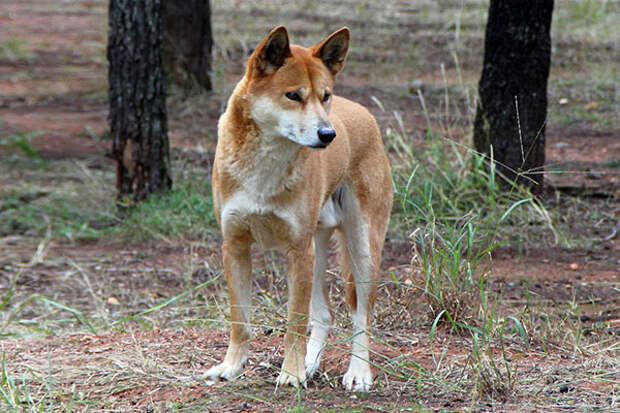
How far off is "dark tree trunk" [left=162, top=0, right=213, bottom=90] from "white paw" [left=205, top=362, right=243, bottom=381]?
7.55 m

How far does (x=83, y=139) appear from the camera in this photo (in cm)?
1070

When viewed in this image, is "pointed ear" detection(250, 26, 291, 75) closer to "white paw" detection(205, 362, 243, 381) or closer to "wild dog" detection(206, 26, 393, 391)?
"wild dog" detection(206, 26, 393, 391)

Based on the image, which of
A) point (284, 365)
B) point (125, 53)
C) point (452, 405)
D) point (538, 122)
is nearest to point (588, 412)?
point (452, 405)

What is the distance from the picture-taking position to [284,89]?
398 centimetres

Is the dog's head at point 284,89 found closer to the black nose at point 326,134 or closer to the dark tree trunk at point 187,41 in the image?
the black nose at point 326,134

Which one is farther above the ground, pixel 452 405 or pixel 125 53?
pixel 125 53

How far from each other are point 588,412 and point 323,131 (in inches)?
65.2

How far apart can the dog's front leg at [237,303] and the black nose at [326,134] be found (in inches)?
27.9

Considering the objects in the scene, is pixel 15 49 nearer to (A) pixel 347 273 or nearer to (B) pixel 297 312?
(A) pixel 347 273

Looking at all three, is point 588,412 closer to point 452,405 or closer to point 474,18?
point 452,405

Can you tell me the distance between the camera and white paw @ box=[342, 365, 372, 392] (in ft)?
14.1

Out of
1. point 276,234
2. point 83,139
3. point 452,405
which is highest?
point 276,234

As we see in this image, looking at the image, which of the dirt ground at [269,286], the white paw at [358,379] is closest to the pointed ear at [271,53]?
the dirt ground at [269,286]

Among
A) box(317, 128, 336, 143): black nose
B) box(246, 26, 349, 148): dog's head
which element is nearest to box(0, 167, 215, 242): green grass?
box(246, 26, 349, 148): dog's head
